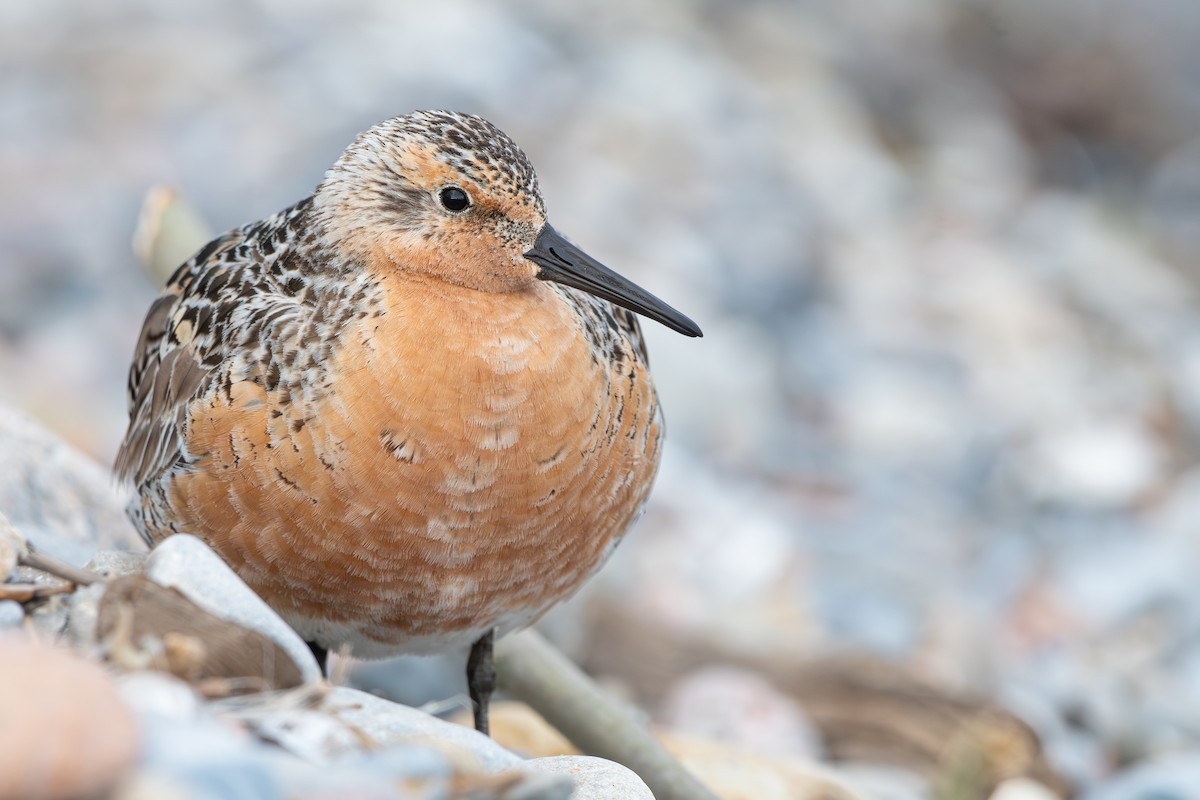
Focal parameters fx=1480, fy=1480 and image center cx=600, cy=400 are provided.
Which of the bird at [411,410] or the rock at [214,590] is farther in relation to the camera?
the bird at [411,410]

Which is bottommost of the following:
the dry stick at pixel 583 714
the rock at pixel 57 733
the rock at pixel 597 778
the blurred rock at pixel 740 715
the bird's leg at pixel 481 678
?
the rock at pixel 57 733

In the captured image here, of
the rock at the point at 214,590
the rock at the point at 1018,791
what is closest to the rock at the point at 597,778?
the rock at the point at 214,590

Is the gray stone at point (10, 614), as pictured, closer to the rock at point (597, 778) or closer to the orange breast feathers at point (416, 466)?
the orange breast feathers at point (416, 466)

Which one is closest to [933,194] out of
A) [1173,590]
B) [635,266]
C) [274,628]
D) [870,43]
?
[870,43]

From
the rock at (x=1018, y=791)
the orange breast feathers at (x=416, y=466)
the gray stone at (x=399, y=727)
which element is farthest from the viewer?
the rock at (x=1018, y=791)

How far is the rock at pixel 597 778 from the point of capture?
3.36 metres

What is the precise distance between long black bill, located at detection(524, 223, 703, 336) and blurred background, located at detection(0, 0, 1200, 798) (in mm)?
2062

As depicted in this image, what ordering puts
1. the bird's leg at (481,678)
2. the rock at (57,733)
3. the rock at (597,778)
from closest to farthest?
1. the rock at (57,733)
2. the rock at (597,778)
3. the bird's leg at (481,678)

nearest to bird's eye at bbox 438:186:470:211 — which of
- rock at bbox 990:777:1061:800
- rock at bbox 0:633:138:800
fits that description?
rock at bbox 0:633:138:800

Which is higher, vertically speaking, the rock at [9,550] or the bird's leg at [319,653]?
the bird's leg at [319,653]

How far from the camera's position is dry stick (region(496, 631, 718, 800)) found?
14.8ft

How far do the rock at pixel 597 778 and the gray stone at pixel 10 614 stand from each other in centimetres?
112

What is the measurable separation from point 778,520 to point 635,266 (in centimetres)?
210

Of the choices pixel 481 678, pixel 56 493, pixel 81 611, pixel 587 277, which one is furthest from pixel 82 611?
pixel 56 493
